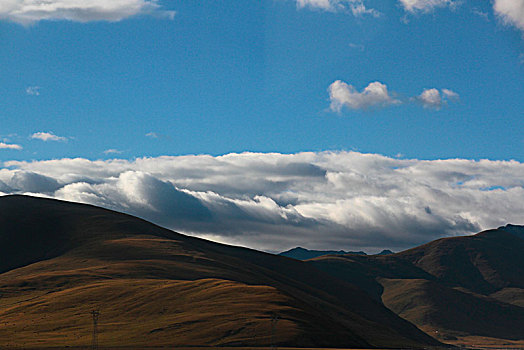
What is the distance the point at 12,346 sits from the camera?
188625 millimetres

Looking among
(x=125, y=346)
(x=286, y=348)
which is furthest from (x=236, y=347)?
(x=125, y=346)

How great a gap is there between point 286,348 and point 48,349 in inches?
2612

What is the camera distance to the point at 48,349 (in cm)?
18200

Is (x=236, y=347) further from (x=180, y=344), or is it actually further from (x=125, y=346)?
(x=125, y=346)

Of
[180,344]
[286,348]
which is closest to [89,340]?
[180,344]

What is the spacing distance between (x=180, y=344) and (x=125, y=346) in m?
15.5

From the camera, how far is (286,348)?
199875 millimetres

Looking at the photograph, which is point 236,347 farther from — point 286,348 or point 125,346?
point 125,346

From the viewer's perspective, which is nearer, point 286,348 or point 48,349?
point 48,349

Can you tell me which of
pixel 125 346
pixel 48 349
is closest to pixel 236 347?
pixel 125 346

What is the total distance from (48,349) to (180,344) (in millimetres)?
36656

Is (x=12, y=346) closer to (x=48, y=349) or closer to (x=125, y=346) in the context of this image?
(x=48, y=349)

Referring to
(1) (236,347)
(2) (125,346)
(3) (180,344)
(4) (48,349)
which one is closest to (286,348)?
(1) (236,347)

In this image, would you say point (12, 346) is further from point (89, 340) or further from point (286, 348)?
point (286, 348)
